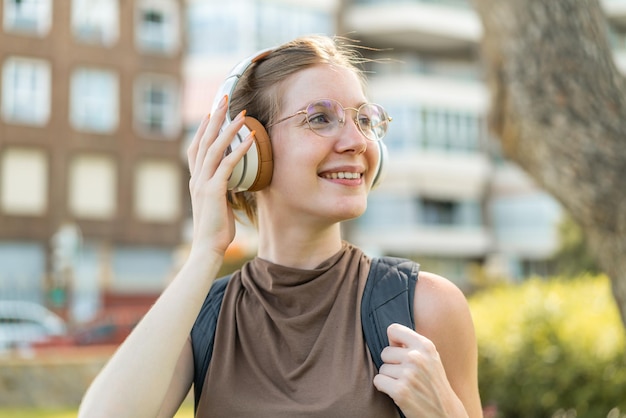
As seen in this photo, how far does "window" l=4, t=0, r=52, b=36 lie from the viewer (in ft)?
107

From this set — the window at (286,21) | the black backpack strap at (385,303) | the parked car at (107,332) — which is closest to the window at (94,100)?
the window at (286,21)

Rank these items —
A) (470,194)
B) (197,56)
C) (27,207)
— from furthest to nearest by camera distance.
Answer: (470,194) < (197,56) < (27,207)

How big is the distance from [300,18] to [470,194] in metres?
10.0

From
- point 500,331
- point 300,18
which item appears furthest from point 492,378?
point 300,18

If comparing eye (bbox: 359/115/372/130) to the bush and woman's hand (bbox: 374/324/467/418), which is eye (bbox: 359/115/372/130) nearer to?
woman's hand (bbox: 374/324/467/418)

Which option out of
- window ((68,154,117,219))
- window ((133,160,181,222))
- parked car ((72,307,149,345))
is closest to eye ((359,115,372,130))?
parked car ((72,307,149,345))

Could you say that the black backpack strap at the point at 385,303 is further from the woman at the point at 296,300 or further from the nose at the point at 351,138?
the nose at the point at 351,138

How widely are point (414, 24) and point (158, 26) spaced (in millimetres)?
9935

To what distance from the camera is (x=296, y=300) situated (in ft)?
8.35

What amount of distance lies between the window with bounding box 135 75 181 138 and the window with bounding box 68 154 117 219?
199 centimetres

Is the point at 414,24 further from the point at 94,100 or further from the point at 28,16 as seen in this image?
the point at 28,16

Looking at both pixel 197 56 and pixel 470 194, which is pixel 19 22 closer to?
pixel 197 56

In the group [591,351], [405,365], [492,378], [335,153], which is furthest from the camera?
[492,378]

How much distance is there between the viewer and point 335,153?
2.56 meters
